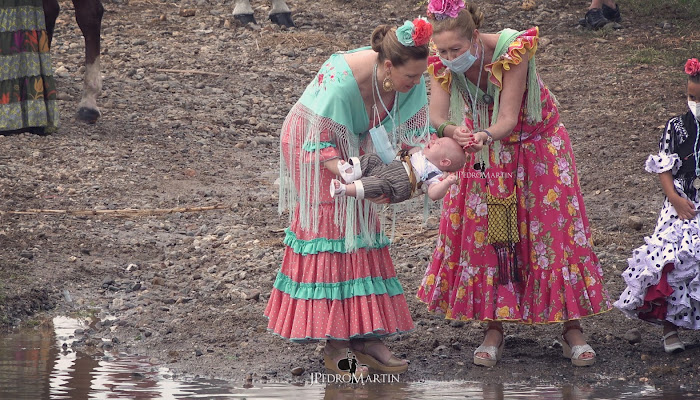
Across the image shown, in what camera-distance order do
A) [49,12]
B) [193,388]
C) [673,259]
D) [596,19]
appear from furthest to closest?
[596,19] < [49,12] < [673,259] < [193,388]

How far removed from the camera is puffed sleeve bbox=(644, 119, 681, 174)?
5051 millimetres

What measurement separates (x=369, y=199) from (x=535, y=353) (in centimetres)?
132

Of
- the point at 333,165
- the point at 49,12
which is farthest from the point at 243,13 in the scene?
the point at 333,165

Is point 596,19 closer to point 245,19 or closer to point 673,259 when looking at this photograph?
point 245,19

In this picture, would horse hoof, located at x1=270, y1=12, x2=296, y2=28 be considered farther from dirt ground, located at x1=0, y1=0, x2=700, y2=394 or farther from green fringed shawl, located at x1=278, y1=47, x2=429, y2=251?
green fringed shawl, located at x1=278, y1=47, x2=429, y2=251

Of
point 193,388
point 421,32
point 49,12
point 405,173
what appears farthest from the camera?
point 49,12

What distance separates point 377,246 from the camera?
4781mm

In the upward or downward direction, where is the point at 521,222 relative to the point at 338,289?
upward

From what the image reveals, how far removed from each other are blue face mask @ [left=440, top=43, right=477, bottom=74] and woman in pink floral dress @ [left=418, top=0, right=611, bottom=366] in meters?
0.02

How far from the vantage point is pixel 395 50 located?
441 cm

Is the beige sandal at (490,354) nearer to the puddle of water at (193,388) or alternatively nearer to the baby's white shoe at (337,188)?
the puddle of water at (193,388)

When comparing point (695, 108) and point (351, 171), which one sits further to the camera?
point (695, 108)

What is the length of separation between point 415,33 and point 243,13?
838cm

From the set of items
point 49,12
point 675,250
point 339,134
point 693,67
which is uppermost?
point 49,12
